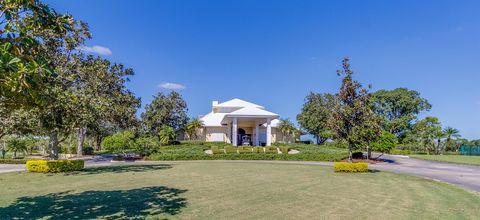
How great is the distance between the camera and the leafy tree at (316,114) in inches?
2327

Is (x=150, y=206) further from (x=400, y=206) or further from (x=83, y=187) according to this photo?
(x=400, y=206)

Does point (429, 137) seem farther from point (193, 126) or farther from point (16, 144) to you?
point (16, 144)

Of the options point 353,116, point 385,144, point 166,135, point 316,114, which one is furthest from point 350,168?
point 316,114

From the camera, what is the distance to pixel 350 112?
18.6 m

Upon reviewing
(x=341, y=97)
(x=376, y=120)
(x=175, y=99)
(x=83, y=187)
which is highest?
(x=175, y=99)

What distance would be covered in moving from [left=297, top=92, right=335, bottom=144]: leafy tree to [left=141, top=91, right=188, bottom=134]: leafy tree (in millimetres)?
23990

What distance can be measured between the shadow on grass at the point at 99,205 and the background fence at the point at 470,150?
198 feet

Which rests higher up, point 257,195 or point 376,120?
point 376,120

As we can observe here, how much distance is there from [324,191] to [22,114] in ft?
59.6

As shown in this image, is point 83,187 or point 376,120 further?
point 376,120

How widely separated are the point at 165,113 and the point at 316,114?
29.0 m

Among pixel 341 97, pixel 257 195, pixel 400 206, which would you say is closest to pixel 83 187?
pixel 257 195

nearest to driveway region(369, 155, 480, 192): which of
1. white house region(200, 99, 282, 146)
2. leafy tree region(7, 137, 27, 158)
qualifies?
white house region(200, 99, 282, 146)

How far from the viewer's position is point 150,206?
873cm
